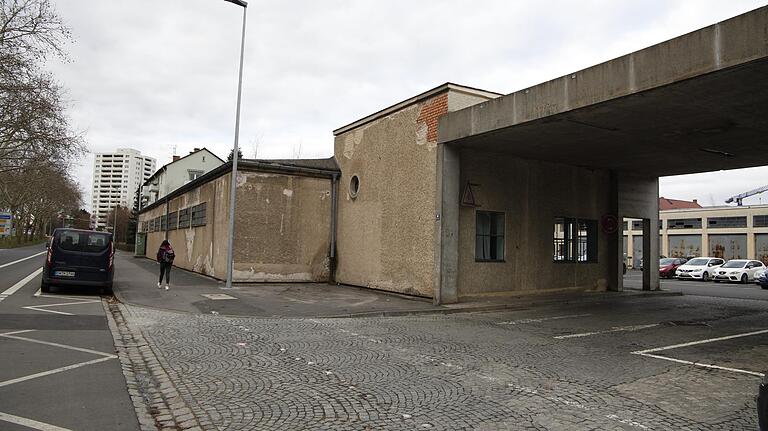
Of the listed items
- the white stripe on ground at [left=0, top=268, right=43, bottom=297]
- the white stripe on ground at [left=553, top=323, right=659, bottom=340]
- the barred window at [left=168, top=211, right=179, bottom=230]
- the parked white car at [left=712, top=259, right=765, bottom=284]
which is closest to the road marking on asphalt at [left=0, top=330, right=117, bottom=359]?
the white stripe on ground at [left=0, top=268, right=43, bottom=297]

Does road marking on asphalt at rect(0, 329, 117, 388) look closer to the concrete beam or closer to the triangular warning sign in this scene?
the concrete beam

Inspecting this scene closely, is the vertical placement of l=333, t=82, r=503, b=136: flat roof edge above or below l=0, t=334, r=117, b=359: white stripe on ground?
above

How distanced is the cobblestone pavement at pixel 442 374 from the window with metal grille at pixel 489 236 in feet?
12.5

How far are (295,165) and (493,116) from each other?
9.30 meters

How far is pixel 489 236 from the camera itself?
15.2 metres

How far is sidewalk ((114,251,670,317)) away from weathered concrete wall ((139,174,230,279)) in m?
1.46

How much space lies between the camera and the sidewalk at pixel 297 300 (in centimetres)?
1206

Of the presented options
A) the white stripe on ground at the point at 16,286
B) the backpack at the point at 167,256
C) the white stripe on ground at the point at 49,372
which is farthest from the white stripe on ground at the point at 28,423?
the backpack at the point at 167,256

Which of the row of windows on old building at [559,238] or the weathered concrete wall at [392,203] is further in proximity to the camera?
the row of windows on old building at [559,238]

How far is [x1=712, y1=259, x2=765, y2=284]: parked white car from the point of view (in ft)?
105

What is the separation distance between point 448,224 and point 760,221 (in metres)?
46.8

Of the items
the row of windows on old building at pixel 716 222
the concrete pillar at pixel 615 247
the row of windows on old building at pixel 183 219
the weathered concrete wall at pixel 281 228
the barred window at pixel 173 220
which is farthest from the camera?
the row of windows on old building at pixel 716 222

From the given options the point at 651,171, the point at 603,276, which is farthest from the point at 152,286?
the point at 651,171

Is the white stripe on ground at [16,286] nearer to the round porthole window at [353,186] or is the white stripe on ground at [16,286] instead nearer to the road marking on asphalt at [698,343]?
the round porthole window at [353,186]
